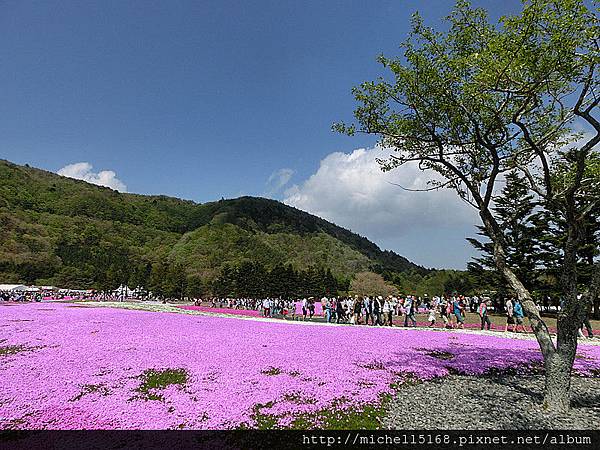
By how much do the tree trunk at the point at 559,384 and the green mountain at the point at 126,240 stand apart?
82.8 metres

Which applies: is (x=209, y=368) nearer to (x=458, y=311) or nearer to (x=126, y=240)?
(x=458, y=311)

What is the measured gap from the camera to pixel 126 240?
150 m

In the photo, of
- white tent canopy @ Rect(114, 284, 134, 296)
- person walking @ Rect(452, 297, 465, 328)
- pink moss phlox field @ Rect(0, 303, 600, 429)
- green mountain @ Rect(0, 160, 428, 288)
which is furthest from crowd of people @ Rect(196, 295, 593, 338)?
green mountain @ Rect(0, 160, 428, 288)

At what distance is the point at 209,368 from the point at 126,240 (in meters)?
152

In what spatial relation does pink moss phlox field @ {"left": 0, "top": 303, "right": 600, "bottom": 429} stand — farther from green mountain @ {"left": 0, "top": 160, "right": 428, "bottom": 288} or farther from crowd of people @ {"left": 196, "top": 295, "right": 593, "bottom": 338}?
green mountain @ {"left": 0, "top": 160, "right": 428, "bottom": 288}

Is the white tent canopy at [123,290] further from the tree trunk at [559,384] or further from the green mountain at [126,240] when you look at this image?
the tree trunk at [559,384]

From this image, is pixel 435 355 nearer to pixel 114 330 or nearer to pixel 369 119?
pixel 369 119

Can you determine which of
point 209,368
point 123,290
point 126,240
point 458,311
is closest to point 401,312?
point 458,311

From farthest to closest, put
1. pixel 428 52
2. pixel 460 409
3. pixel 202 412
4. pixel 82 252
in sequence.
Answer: pixel 82 252 < pixel 428 52 < pixel 460 409 < pixel 202 412

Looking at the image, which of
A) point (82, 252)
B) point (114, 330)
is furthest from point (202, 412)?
point (82, 252)

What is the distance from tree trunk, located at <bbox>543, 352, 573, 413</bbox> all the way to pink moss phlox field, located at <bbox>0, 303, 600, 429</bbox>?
3.66 metres

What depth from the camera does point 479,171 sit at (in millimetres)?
12000

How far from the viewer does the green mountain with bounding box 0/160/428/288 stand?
100 metres

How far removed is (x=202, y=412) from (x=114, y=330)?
41.1 feet
